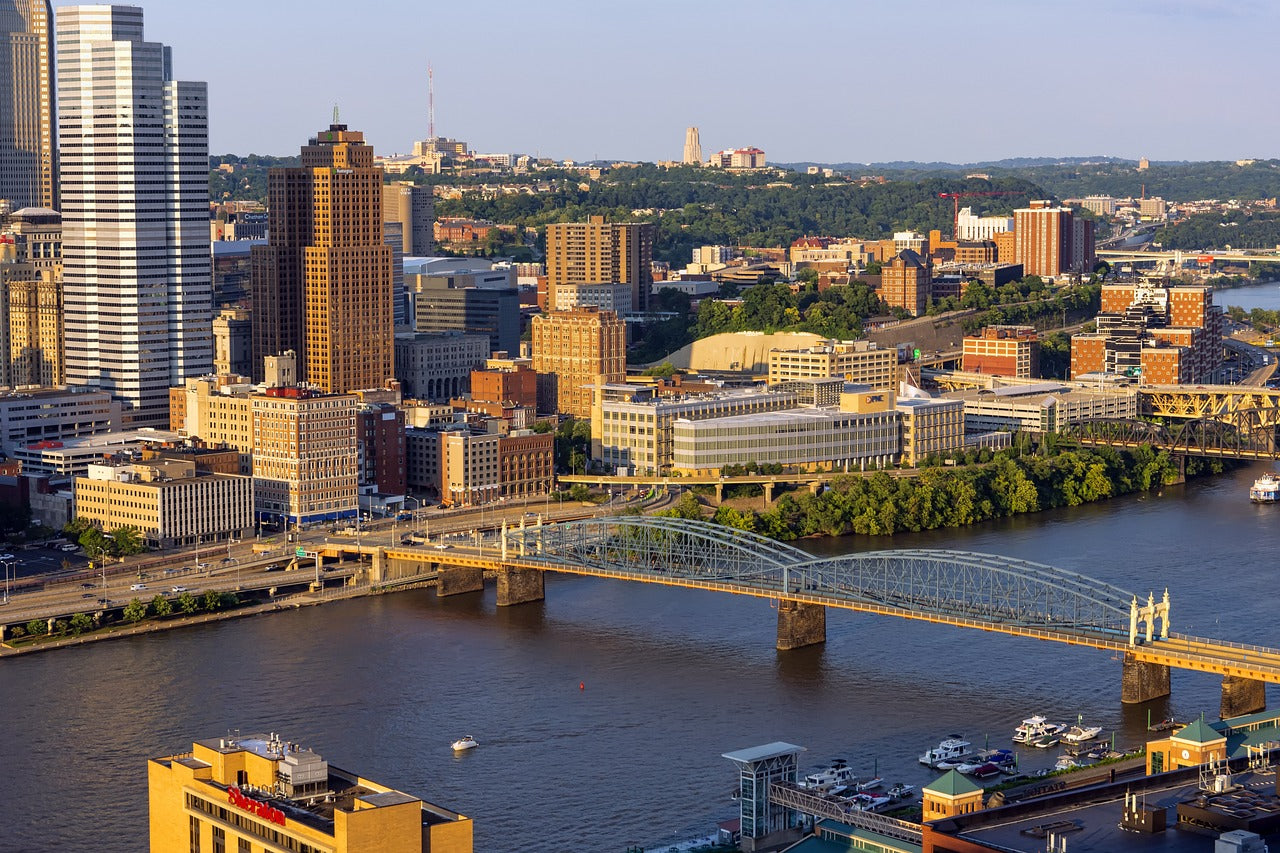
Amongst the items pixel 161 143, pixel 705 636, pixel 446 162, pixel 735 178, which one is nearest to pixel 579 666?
pixel 705 636

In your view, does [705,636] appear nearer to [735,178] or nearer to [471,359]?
[471,359]

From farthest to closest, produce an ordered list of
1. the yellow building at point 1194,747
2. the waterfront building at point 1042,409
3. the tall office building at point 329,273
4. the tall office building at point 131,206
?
the tall office building at point 329,273 < the waterfront building at point 1042,409 < the tall office building at point 131,206 < the yellow building at point 1194,747

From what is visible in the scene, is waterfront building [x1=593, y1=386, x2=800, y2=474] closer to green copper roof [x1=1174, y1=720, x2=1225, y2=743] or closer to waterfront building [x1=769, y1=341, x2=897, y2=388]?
waterfront building [x1=769, y1=341, x2=897, y2=388]

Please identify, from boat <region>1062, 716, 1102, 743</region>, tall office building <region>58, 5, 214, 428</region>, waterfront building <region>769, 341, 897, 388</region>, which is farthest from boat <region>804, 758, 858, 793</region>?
waterfront building <region>769, 341, 897, 388</region>

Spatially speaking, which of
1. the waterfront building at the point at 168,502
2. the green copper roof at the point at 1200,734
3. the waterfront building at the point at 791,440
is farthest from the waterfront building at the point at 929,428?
the green copper roof at the point at 1200,734

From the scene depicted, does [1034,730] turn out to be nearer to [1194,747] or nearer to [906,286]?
[1194,747]

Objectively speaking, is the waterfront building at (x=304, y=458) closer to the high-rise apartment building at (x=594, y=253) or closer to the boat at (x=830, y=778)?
the boat at (x=830, y=778)
